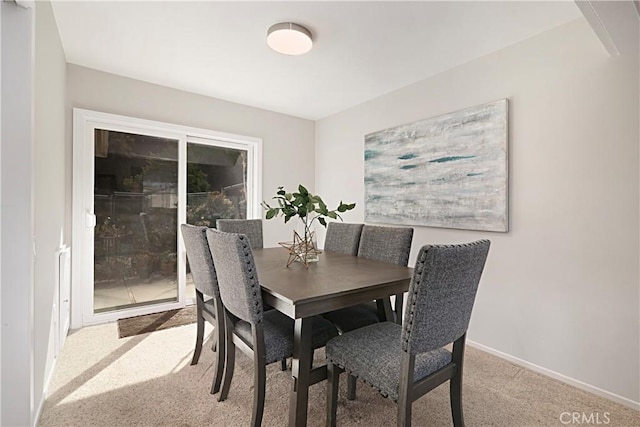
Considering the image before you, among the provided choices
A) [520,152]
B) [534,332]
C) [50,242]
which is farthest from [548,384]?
[50,242]

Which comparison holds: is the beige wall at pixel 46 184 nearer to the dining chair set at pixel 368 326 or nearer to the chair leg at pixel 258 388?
the dining chair set at pixel 368 326

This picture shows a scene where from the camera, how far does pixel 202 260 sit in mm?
1901

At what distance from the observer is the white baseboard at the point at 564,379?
1845 millimetres

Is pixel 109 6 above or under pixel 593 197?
above

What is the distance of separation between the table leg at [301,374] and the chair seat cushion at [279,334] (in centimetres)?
12

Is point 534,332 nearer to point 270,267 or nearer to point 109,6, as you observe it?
point 270,267

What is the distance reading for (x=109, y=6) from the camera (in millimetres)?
1982

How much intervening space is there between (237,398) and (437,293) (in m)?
1.37

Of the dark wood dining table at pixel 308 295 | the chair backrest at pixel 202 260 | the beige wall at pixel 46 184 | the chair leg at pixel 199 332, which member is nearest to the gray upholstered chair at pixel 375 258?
the dark wood dining table at pixel 308 295

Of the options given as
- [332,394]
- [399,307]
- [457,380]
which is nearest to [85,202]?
[332,394]

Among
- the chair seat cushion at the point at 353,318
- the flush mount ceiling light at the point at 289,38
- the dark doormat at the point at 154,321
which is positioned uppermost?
the flush mount ceiling light at the point at 289,38

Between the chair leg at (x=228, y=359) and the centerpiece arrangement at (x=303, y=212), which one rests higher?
the centerpiece arrangement at (x=303, y=212)

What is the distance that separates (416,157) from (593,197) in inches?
54.1

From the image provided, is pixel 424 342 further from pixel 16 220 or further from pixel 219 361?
pixel 16 220
